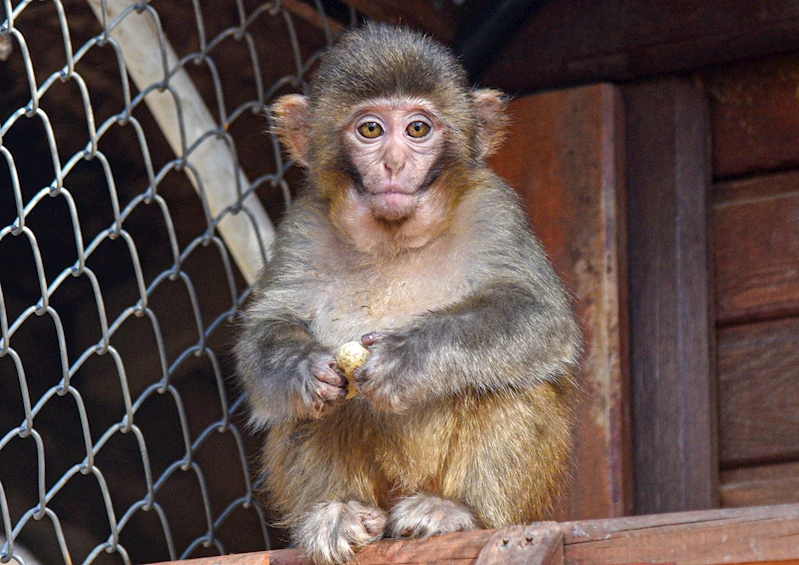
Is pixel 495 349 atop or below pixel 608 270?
below

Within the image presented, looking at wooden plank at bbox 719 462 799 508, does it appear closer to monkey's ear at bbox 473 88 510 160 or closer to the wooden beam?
monkey's ear at bbox 473 88 510 160

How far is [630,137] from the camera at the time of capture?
440 centimetres

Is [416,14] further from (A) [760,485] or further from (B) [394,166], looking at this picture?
(A) [760,485]

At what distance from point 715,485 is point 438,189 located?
5.01 feet

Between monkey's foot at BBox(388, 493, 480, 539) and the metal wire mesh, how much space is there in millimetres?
1217

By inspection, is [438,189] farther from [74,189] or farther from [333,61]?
[74,189]

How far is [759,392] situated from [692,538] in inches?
76.6

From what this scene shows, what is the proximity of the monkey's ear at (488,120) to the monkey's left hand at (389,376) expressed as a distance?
2.99 ft

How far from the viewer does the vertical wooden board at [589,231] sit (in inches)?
159

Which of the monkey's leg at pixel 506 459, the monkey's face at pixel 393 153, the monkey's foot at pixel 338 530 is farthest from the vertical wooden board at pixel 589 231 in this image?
the monkey's foot at pixel 338 530

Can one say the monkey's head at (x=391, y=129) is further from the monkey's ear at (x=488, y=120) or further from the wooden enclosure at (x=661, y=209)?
the wooden enclosure at (x=661, y=209)

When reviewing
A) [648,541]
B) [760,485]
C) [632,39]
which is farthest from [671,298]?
[648,541]

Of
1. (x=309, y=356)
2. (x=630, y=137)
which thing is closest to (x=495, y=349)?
(x=309, y=356)

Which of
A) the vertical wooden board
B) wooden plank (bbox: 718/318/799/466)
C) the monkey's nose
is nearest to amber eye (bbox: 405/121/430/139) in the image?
the monkey's nose
